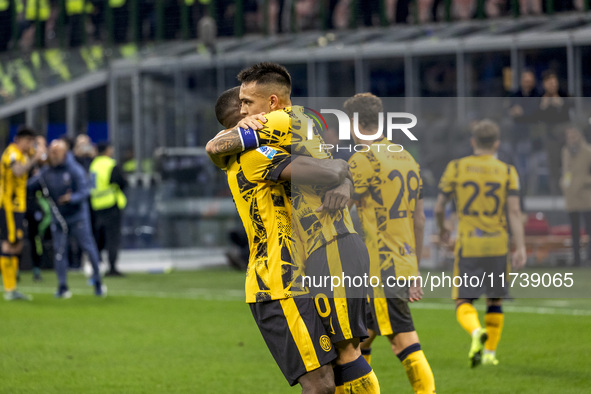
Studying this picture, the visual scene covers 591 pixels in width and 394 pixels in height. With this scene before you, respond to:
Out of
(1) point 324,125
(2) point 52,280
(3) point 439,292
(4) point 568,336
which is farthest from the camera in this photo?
(2) point 52,280

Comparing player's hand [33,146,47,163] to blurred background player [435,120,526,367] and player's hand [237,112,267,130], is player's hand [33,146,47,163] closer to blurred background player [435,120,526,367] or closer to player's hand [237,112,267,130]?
blurred background player [435,120,526,367]

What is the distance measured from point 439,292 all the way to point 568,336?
14.0 feet

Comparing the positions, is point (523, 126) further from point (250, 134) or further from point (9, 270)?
point (9, 270)

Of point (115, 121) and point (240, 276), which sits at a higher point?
point (115, 121)

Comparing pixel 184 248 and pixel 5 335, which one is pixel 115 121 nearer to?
pixel 184 248

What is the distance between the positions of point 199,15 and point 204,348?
21.5 metres

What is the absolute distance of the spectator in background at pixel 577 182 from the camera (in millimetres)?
7414

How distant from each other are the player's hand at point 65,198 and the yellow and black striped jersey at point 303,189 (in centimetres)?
918

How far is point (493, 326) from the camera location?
8.25m

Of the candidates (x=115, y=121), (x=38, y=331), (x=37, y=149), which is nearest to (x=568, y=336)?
(x=38, y=331)

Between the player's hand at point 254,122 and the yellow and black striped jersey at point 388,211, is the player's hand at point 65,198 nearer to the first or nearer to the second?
the yellow and black striped jersey at point 388,211

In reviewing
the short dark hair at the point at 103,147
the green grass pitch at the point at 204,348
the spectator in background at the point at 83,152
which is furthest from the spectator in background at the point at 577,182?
the spectator in background at the point at 83,152

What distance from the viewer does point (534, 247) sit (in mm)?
7820

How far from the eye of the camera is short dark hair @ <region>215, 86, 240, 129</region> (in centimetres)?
500
